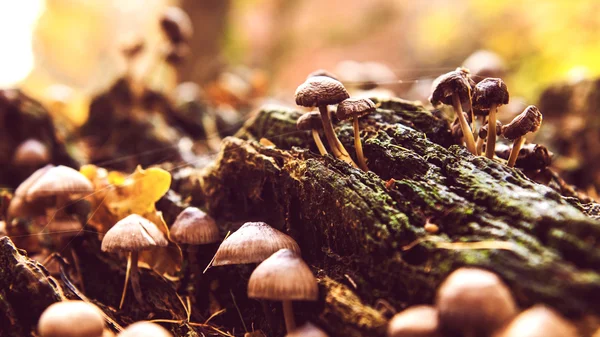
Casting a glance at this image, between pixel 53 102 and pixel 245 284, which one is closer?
pixel 245 284

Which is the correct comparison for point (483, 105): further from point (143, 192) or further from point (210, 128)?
point (210, 128)

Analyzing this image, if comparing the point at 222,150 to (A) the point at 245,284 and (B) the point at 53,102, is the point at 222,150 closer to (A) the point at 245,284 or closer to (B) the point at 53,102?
(A) the point at 245,284

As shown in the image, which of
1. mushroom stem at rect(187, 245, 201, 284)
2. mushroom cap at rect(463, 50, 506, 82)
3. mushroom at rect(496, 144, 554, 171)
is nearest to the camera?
mushroom at rect(496, 144, 554, 171)

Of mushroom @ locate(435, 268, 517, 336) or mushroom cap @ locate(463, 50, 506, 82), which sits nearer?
mushroom @ locate(435, 268, 517, 336)

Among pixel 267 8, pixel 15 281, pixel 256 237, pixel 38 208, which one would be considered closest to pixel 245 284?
pixel 256 237

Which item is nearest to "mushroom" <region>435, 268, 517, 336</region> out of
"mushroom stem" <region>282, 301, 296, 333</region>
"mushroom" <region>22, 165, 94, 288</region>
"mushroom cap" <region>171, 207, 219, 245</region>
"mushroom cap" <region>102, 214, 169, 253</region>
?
"mushroom stem" <region>282, 301, 296, 333</region>

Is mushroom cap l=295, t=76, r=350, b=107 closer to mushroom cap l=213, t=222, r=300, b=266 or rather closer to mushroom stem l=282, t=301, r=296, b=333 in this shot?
mushroom cap l=213, t=222, r=300, b=266
